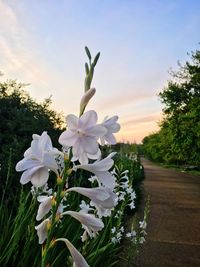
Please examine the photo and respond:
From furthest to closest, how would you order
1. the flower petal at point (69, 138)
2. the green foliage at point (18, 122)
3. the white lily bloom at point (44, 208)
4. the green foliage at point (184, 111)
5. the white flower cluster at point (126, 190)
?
the green foliage at point (184, 111) < the green foliage at point (18, 122) < the white flower cluster at point (126, 190) < the white lily bloom at point (44, 208) < the flower petal at point (69, 138)

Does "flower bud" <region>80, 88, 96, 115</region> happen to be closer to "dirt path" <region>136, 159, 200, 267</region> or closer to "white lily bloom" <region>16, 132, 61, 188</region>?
"white lily bloom" <region>16, 132, 61, 188</region>

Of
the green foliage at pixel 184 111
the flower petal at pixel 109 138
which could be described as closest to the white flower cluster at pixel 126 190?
the flower petal at pixel 109 138

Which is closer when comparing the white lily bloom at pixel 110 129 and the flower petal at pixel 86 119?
the flower petal at pixel 86 119

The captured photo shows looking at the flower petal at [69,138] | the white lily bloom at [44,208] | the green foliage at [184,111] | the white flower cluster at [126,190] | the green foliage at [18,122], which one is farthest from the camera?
the green foliage at [184,111]

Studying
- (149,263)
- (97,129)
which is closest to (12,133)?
(149,263)

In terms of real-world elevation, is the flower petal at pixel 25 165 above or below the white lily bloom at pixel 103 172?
above

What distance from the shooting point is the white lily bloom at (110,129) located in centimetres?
119

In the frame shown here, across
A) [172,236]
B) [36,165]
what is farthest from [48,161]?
[172,236]

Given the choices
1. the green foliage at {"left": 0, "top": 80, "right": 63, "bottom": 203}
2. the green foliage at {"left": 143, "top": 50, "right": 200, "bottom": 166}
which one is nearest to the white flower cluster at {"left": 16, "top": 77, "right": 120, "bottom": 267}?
the green foliage at {"left": 0, "top": 80, "right": 63, "bottom": 203}

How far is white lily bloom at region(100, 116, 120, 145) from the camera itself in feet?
3.91

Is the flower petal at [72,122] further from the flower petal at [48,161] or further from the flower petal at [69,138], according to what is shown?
the flower petal at [48,161]

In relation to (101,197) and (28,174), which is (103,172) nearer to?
(101,197)

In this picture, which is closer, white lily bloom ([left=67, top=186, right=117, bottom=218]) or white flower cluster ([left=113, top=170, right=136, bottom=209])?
white lily bloom ([left=67, top=186, right=117, bottom=218])

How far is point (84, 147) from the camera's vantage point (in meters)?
1.08
